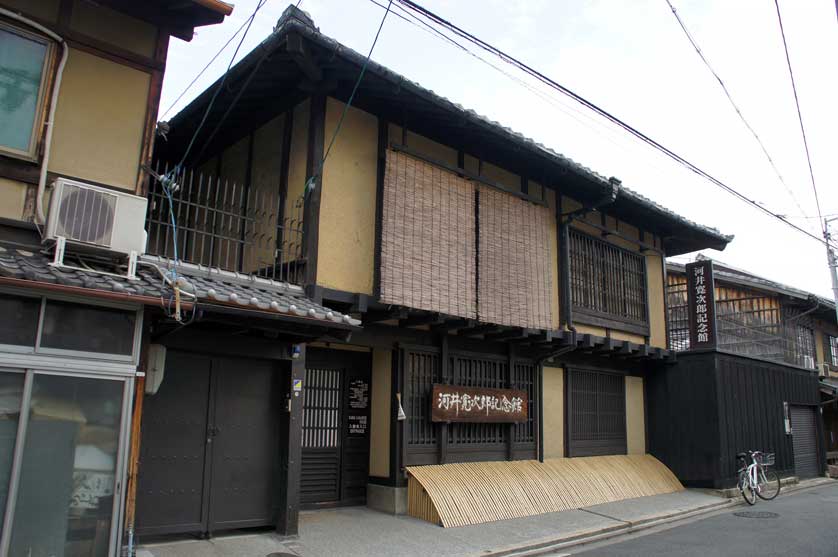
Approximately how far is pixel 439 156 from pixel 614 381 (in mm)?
7575

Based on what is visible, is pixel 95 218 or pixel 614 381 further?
pixel 614 381

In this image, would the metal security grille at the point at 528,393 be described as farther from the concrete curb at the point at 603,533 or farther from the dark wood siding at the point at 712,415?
the dark wood siding at the point at 712,415

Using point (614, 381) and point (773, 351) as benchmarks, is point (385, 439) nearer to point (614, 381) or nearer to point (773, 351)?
point (614, 381)

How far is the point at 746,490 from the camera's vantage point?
13719 millimetres

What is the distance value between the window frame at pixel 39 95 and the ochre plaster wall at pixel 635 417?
13.4m

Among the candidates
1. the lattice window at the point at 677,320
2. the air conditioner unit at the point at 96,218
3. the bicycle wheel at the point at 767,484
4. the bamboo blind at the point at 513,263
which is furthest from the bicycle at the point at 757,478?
the air conditioner unit at the point at 96,218

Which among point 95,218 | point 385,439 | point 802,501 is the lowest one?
point 802,501

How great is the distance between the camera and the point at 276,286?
859 centimetres

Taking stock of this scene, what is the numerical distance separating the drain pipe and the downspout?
31.5 ft

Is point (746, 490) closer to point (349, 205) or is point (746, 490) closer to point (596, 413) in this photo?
point (596, 413)

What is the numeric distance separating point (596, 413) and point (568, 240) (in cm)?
415

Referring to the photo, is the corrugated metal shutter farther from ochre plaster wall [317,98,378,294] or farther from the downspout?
the downspout

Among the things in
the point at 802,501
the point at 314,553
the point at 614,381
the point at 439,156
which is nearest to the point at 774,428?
the point at 802,501

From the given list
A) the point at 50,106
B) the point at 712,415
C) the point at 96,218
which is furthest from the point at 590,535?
the point at 50,106
